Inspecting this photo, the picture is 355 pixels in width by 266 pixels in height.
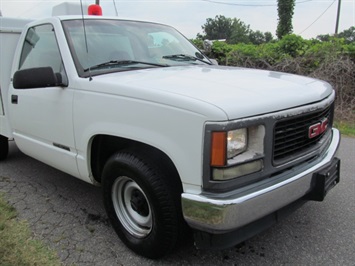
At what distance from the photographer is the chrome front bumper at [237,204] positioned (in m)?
2.04

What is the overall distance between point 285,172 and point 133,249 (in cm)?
128

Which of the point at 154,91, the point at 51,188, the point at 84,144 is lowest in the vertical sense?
the point at 51,188

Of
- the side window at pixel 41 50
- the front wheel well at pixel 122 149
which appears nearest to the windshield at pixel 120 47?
the side window at pixel 41 50

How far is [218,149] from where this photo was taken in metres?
2.06

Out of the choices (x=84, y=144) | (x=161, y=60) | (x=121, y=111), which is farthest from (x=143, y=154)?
(x=161, y=60)

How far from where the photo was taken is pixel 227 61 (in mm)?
10039

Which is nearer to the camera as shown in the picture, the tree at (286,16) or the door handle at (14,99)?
the door handle at (14,99)

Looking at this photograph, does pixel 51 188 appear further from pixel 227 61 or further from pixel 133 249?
pixel 227 61

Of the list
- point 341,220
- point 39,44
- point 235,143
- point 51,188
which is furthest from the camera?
point 51,188

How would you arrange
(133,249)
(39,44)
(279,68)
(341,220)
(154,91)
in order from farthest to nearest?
1. (279,68)
2. (39,44)
3. (341,220)
4. (133,249)
5. (154,91)

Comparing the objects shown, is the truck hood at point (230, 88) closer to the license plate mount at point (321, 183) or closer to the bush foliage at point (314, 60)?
the license plate mount at point (321, 183)

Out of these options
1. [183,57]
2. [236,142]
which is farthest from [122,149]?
[183,57]

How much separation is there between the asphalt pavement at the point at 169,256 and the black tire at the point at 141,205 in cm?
16

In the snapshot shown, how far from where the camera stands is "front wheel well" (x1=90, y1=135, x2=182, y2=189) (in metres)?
2.41
